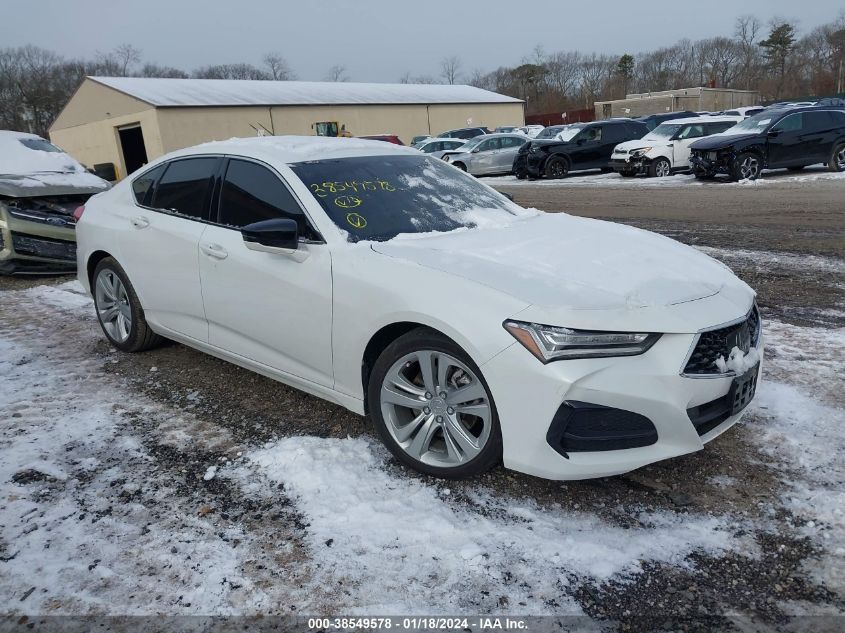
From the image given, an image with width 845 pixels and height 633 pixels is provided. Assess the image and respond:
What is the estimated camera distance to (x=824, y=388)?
381cm

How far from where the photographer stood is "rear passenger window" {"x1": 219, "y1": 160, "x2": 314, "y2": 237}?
3662mm

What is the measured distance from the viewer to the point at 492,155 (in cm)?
2361

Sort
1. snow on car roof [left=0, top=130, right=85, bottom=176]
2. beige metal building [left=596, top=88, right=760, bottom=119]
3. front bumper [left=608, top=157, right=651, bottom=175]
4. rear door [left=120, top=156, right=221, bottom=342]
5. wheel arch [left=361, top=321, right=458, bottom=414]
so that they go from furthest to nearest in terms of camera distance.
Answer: beige metal building [left=596, top=88, right=760, bottom=119] < front bumper [left=608, top=157, right=651, bottom=175] < snow on car roof [left=0, top=130, right=85, bottom=176] < rear door [left=120, top=156, right=221, bottom=342] < wheel arch [left=361, top=321, right=458, bottom=414]

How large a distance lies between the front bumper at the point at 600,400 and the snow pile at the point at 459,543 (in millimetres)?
260

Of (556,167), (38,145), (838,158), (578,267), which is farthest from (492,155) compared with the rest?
(578,267)

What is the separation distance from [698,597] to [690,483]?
0.79m

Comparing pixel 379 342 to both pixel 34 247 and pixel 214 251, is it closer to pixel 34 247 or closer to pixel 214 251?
pixel 214 251

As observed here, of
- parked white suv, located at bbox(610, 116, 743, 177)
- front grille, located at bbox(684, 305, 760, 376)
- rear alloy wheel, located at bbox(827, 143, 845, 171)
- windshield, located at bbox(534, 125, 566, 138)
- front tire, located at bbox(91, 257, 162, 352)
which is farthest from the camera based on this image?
windshield, located at bbox(534, 125, 566, 138)

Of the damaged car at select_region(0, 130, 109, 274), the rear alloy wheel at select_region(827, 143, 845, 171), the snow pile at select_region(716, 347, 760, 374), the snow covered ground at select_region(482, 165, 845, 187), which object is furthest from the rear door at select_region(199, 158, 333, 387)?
the rear alloy wheel at select_region(827, 143, 845, 171)

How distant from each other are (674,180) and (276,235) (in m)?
15.6

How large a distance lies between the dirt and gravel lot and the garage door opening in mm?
37576

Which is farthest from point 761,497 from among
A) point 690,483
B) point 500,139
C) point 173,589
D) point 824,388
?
point 500,139

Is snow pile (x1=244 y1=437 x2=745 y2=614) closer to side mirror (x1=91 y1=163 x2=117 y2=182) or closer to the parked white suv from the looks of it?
side mirror (x1=91 y1=163 x2=117 y2=182)

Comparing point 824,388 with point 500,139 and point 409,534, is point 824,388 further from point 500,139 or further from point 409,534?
point 500,139
